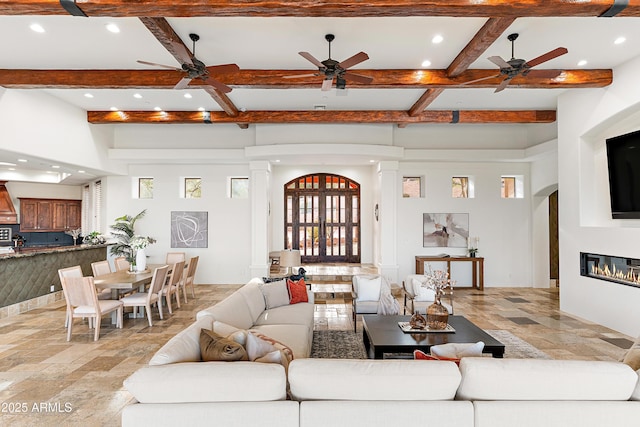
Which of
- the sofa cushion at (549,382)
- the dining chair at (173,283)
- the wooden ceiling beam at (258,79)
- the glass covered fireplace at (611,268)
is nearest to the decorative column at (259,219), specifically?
the dining chair at (173,283)

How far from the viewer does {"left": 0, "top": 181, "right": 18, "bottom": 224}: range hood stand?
30.2ft

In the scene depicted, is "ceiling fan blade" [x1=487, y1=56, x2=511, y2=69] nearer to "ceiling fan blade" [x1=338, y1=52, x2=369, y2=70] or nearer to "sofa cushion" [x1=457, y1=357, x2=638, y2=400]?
"ceiling fan blade" [x1=338, y1=52, x2=369, y2=70]

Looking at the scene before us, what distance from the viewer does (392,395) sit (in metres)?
1.98

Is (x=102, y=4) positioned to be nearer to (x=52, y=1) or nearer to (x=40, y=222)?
(x=52, y=1)

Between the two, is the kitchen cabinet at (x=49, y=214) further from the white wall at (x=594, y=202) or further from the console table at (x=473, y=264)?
the white wall at (x=594, y=202)

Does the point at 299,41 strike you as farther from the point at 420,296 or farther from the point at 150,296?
the point at 150,296

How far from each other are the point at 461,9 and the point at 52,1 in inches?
142

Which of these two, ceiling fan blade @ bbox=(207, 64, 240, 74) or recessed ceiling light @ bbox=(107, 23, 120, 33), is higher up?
recessed ceiling light @ bbox=(107, 23, 120, 33)

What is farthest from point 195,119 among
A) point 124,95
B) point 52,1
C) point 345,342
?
point 345,342

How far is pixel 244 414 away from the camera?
1965 millimetres

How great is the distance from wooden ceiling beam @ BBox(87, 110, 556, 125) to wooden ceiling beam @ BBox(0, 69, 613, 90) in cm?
201

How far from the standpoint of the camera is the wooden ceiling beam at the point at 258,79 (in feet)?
17.4

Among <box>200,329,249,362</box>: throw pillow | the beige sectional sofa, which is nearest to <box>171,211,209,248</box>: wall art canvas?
<box>200,329,249,362</box>: throw pillow

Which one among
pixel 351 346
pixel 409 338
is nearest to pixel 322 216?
pixel 351 346
